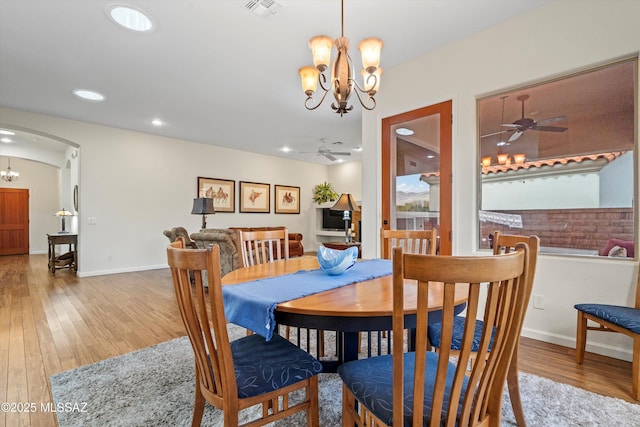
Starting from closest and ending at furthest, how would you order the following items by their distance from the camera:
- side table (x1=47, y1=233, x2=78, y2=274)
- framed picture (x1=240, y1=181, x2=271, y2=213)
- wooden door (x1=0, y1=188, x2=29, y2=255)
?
side table (x1=47, y1=233, x2=78, y2=274) < framed picture (x1=240, y1=181, x2=271, y2=213) < wooden door (x1=0, y1=188, x2=29, y2=255)

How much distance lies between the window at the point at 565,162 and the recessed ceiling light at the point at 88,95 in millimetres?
4700

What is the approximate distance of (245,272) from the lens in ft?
5.75

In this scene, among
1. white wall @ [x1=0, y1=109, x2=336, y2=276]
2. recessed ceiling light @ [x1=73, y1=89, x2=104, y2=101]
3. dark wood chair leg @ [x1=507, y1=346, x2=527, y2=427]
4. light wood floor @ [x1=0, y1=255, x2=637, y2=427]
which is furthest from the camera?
white wall @ [x1=0, y1=109, x2=336, y2=276]

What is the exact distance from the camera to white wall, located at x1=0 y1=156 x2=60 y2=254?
28.0ft

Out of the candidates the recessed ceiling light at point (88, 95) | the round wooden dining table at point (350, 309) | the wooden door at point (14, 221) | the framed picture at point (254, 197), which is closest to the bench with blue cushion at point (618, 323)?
the round wooden dining table at point (350, 309)

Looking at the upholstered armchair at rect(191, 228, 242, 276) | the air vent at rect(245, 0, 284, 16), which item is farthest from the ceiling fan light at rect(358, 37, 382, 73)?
the upholstered armchair at rect(191, 228, 242, 276)

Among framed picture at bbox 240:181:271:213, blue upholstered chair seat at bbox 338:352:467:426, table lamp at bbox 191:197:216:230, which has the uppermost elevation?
framed picture at bbox 240:181:271:213

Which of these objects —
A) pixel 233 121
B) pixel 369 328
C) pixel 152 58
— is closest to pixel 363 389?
pixel 369 328

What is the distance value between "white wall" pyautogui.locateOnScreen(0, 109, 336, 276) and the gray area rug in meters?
4.09

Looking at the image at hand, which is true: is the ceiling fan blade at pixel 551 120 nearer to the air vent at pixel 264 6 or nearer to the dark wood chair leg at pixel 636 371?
the dark wood chair leg at pixel 636 371

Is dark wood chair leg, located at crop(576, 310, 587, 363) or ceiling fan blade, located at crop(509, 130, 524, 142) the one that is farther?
ceiling fan blade, located at crop(509, 130, 524, 142)

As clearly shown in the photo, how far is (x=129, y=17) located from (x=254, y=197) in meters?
5.19

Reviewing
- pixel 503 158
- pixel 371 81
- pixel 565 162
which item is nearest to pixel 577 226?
pixel 565 162

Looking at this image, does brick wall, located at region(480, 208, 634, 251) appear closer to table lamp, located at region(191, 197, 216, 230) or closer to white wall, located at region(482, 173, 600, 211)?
white wall, located at region(482, 173, 600, 211)
